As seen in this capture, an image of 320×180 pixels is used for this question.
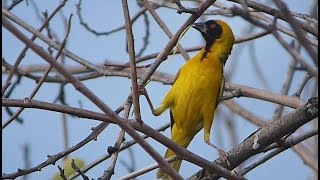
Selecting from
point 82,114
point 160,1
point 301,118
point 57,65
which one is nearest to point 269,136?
point 301,118

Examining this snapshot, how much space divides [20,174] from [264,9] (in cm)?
128

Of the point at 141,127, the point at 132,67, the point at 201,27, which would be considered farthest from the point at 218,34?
the point at 141,127

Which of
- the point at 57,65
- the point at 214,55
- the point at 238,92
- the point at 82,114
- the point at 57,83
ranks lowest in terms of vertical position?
the point at 57,65

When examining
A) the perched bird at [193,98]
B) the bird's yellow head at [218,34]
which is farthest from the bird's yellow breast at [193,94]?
the bird's yellow head at [218,34]

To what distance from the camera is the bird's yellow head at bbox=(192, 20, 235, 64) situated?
14.4 ft

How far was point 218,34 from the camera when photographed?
443 cm

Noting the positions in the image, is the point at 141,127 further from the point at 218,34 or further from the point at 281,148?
the point at 218,34

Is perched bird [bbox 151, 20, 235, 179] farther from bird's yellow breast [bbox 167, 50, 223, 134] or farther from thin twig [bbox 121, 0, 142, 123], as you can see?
thin twig [bbox 121, 0, 142, 123]

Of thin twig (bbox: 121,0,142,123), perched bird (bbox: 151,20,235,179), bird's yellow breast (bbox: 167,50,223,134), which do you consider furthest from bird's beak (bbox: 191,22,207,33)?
thin twig (bbox: 121,0,142,123)

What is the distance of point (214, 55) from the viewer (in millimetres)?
4305

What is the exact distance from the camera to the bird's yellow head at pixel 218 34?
438 centimetres

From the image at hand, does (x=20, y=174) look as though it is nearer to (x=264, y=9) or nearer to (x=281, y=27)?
(x=264, y=9)

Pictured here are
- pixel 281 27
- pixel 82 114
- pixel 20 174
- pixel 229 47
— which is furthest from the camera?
pixel 229 47

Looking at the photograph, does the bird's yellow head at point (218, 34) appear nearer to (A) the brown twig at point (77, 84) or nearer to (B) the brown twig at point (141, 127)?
(B) the brown twig at point (141, 127)
